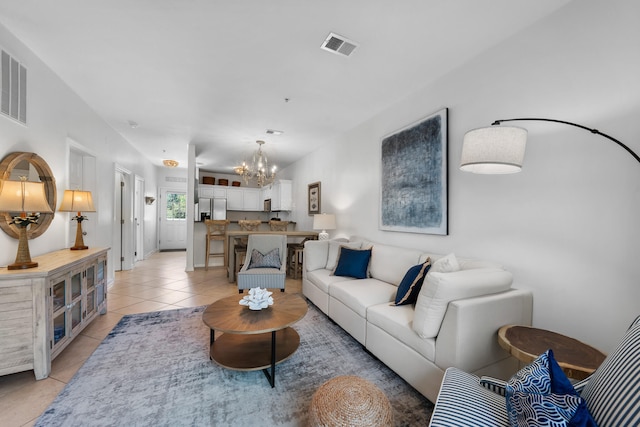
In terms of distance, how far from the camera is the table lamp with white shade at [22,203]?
1.97 meters

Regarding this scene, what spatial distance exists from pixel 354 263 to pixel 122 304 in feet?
10.5

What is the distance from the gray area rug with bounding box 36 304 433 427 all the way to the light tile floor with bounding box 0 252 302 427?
12 cm

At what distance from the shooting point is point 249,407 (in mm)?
1698

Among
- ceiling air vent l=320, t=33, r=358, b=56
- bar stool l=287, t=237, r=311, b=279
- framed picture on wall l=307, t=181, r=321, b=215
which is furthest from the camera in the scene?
framed picture on wall l=307, t=181, r=321, b=215

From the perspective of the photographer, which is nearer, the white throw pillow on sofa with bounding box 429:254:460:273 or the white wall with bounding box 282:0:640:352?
the white wall with bounding box 282:0:640:352

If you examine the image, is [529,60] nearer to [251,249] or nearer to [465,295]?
[465,295]

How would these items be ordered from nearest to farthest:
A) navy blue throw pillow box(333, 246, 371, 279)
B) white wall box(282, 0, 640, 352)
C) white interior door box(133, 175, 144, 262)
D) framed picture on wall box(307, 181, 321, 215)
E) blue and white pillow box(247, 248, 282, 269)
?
white wall box(282, 0, 640, 352), navy blue throw pillow box(333, 246, 371, 279), blue and white pillow box(247, 248, 282, 269), framed picture on wall box(307, 181, 321, 215), white interior door box(133, 175, 144, 262)

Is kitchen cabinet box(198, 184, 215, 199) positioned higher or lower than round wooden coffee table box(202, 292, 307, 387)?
higher

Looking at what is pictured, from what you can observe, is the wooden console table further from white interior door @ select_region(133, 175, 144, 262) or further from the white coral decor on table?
white interior door @ select_region(133, 175, 144, 262)

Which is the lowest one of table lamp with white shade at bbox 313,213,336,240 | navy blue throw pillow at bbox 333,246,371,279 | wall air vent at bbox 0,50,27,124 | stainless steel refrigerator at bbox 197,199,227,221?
navy blue throw pillow at bbox 333,246,371,279

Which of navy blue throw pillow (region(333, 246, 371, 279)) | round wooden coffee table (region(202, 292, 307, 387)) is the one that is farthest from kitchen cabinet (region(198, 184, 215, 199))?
round wooden coffee table (region(202, 292, 307, 387))

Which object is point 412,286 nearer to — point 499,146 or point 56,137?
point 499,146

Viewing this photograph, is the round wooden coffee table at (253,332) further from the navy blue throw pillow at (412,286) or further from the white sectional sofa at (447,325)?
the navy blue throw pillow at (412,286)

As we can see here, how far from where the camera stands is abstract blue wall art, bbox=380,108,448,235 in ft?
9.01
